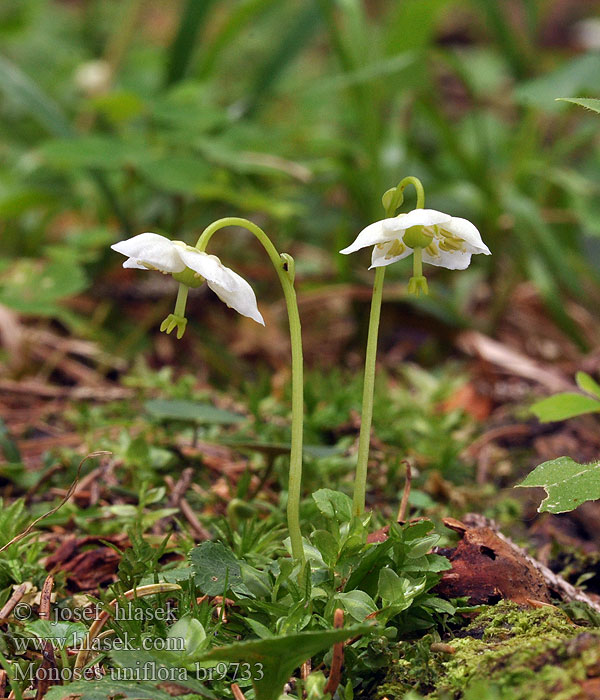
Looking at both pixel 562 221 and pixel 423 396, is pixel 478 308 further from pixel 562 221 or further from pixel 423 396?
pixel 423 396

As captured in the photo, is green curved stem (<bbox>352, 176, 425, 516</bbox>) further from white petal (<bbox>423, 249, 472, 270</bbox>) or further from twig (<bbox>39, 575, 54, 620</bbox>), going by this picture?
twig (<bbox>39, 575, 54, 620</bbox>)

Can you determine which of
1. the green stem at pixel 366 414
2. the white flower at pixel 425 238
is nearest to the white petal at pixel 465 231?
the white flower at pixel 425 238

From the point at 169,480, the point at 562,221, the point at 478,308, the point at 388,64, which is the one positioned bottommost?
the point at 478,308

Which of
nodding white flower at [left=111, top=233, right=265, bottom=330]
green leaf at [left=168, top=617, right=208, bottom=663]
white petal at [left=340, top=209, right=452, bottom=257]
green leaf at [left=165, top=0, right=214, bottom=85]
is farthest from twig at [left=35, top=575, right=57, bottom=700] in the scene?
green leaf at [left=165, top=0, right=214, bottom=85]

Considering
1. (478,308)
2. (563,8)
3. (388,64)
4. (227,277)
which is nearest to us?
(227,277)

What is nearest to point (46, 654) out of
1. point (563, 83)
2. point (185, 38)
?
point (563, 83)

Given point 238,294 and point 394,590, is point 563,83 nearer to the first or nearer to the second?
point 238,294

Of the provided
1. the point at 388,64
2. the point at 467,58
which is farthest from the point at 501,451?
the point at 467,58
